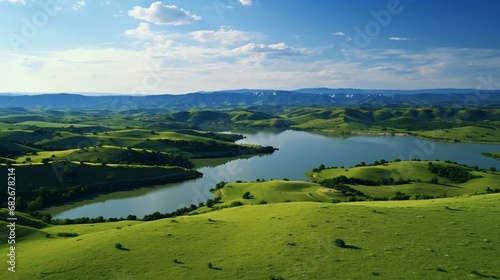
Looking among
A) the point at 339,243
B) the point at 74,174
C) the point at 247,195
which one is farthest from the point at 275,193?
the point at 74,174

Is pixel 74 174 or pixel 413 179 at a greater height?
pixel 413 179

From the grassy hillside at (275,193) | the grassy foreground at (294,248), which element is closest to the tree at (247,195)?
the grassy hillside at (275,193)

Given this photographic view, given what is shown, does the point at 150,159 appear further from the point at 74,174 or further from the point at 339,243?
the point at 339,243

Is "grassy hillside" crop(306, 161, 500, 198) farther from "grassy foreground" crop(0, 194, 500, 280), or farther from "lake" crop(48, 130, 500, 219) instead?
"grassy foreground" crop(0, 194, 500, 280)

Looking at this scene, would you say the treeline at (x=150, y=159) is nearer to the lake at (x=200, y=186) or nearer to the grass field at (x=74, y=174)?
the lake at (x=200, y=186)

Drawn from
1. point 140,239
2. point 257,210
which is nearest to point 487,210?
point 257,210

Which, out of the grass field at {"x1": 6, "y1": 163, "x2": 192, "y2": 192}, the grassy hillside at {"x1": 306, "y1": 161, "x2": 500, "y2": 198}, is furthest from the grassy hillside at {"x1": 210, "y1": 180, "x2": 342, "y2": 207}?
the grass field at {"x1": 6, "y1": 163, "x2": 192, "y2": 192}
